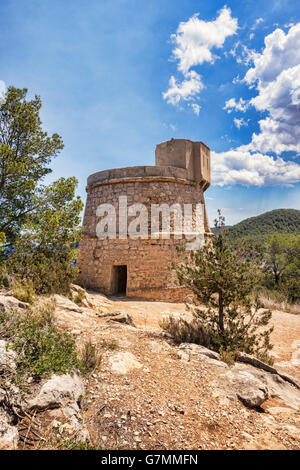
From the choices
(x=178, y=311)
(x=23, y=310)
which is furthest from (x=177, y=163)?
(x=23, y=310)

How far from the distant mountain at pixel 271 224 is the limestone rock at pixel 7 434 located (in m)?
37.8

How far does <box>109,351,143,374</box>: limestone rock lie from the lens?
3.10m

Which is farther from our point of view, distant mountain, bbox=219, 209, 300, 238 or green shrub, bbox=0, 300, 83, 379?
distant mountain, bbox=219, 209, 300, 238

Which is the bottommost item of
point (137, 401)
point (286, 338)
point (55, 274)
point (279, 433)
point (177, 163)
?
point (286, 338)

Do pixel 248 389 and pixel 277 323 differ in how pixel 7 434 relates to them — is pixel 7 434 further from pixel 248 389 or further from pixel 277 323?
pixel 277 323

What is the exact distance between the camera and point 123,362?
128 inches

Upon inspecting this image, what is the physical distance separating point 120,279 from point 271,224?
36927mm

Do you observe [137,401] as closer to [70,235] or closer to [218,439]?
[218,439]

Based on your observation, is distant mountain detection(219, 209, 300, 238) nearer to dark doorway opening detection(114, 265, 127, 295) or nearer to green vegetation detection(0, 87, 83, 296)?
dark doorway opening detection(114, 265, 127, 295)

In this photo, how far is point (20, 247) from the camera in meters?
5.97

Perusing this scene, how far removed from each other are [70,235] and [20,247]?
1.26 meters

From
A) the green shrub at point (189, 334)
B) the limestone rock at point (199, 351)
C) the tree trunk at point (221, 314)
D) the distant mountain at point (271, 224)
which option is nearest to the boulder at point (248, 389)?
the limestone rock at point (199, 351)

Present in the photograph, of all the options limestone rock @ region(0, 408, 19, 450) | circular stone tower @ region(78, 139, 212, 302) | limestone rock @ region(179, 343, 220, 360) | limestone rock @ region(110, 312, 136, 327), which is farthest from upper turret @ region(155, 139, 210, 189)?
limestone rock @ region(0, 408, 19, 450)

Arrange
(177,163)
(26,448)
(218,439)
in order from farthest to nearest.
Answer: (177,163) → (218,439) → (26,448)
